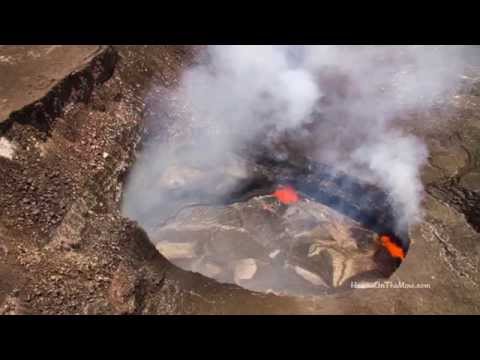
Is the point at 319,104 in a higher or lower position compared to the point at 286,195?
higher

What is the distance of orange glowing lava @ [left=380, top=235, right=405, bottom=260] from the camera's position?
8953 mm

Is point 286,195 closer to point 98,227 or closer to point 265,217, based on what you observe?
point 265,217

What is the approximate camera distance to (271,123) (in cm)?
1023

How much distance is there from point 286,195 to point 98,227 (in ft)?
17.2

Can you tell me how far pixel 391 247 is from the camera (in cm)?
921

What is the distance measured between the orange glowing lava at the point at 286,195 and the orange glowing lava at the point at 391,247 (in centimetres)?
238

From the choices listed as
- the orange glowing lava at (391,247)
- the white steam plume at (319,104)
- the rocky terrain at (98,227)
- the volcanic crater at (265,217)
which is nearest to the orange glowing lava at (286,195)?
the volcanic crater at (265,217)

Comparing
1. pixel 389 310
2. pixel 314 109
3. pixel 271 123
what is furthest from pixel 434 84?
pixel 389 310

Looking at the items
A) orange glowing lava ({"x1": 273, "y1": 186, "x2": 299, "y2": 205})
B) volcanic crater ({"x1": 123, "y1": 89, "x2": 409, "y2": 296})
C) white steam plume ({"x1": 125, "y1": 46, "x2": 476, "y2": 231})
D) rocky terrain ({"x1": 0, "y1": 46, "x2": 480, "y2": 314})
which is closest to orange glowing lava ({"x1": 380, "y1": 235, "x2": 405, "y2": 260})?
volcanic crater ({"x1": 123, "y1": 89, "x2": 409, "y2": 296})

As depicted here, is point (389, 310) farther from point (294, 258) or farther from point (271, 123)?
point (271, 123)

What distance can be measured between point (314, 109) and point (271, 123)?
1184 mm

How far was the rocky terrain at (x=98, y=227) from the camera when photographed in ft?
19.9

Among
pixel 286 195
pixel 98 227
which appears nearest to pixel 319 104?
pixel 286 195

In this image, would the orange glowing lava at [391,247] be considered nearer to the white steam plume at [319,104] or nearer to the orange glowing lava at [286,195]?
the white steam plume at [319,104]
